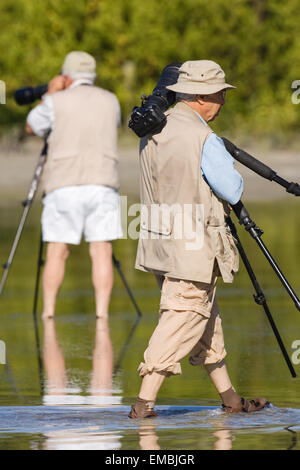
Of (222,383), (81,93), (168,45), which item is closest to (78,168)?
(81,93)

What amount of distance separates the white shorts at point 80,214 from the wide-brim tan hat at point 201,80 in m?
3.96

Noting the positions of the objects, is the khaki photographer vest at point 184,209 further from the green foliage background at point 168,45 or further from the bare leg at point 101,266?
the green foliage background at point 168,45

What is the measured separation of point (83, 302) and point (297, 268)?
9.48 ft

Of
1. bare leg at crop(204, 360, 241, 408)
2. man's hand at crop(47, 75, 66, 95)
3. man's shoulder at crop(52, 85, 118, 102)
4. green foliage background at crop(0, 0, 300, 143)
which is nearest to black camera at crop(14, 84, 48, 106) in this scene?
man's hand at crop(47, 75, 66, 95)

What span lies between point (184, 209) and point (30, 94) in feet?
16.6

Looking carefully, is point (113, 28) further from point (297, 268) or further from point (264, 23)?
point (297, 268)

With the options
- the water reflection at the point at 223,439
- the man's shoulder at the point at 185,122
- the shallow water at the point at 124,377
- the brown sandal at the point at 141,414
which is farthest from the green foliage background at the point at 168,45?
the water reflection at the point at 223,439

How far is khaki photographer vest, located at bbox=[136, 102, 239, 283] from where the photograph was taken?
7.35 m

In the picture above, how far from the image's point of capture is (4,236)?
62.5 feet

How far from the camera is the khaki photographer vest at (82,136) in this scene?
37.0 feet

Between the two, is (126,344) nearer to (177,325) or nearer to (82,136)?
(82,136)

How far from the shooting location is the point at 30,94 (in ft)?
40.0

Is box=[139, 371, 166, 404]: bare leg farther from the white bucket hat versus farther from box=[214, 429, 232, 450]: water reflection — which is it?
the white bucket hat

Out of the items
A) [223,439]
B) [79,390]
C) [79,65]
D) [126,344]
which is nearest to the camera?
[223,439]
